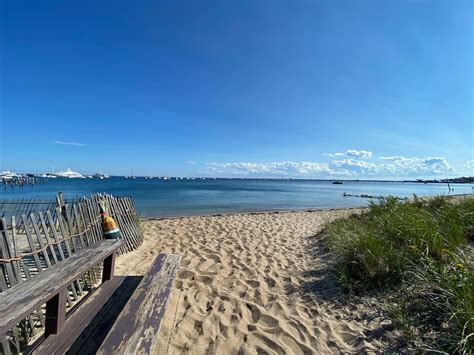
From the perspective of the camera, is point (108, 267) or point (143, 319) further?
point (108, 267)

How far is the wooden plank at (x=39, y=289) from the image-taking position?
166 cm

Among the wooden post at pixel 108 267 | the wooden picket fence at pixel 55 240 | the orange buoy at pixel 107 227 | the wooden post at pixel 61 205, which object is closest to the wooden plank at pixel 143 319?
the wooden post at pixel 108 267

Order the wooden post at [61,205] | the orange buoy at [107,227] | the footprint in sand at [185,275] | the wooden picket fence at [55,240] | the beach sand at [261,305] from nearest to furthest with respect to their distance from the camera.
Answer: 1. the wooden picket fence at [55,240]
2. the beach sand at [261,305]
3. the wooden post at [61,205]
4. the footprint in sand at [185,275]
5. the orange buoy at [107,227]

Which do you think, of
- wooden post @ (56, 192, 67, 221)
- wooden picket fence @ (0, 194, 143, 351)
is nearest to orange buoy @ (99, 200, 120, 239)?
wooden picket fence @ (0, 194, 143, 351)

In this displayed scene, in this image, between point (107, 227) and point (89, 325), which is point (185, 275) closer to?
point (107, 227)

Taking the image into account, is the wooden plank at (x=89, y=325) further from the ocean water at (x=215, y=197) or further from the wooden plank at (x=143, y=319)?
the ocean water at (x=215, y=197)

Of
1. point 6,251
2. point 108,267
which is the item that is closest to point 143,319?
point 6,251

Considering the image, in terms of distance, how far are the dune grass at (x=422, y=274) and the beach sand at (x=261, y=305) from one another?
350 mm

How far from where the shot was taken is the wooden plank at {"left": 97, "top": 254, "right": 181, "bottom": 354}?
6.40 ft

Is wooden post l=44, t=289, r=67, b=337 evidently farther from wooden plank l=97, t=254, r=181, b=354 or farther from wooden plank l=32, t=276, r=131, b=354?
wooden plank l=97, t=254, r=181, b=354

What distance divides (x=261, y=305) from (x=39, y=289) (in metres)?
2.73

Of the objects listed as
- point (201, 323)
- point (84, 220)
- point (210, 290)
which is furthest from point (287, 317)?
point (84, 220)

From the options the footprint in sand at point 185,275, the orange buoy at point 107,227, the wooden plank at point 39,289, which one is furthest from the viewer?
the orange buoy at point 107,227

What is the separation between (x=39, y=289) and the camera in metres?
2.03
